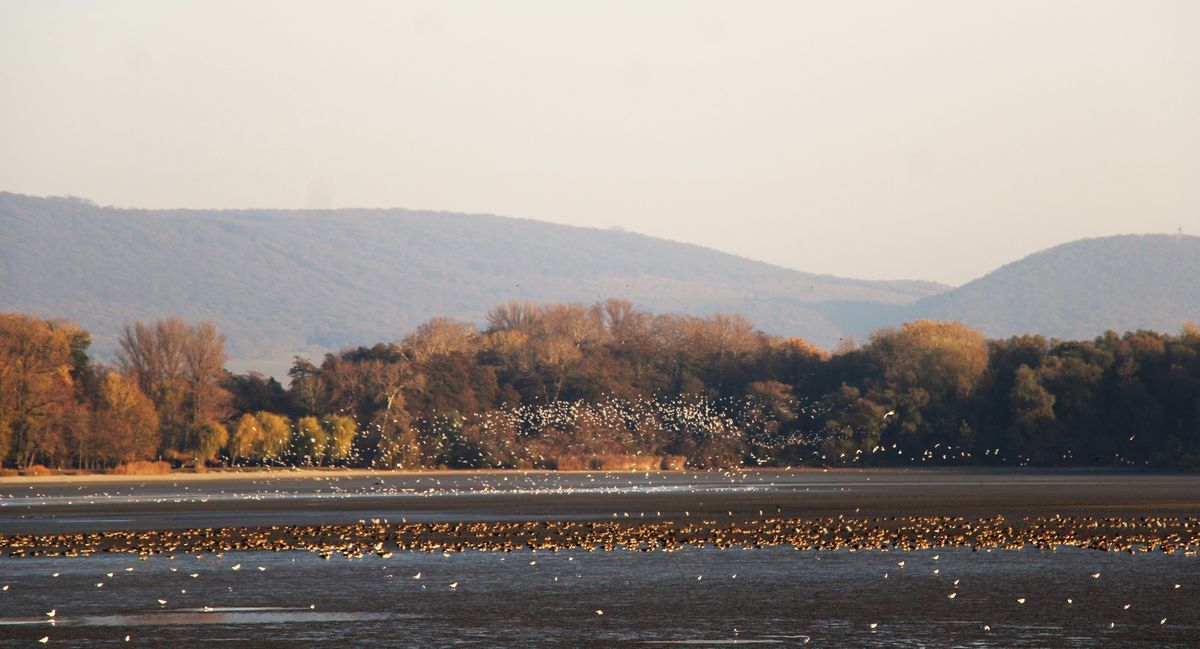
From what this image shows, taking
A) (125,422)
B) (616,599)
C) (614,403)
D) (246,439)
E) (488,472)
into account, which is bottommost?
(616,599)

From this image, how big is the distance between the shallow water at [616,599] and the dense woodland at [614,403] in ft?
248

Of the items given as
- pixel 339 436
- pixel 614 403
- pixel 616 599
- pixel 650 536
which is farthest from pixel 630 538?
pixel 614 403

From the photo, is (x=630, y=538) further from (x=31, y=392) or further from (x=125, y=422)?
(x=125, y=422)

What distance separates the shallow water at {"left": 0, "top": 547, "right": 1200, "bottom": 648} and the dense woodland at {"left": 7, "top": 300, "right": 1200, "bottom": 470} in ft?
248

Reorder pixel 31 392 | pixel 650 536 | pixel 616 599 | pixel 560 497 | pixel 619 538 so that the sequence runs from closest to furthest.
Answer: pixel 616 599 < pixel 619 538 < pixel 650 536 < pixel 560 497 < pixel 31 392

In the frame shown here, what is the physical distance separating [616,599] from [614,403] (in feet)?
347

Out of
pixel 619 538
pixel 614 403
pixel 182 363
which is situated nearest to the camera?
pixel 619 538

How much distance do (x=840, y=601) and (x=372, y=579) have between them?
1055 cm

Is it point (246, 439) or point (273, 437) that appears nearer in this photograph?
point (246, 439)

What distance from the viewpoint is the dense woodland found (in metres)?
117

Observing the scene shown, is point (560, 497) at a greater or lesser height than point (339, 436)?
lesser

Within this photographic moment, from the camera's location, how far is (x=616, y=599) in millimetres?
34312

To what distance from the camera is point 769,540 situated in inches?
1903

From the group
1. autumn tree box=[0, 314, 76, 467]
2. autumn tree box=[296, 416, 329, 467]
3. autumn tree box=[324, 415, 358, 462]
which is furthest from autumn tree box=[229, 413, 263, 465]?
autumn tree box=[0, 314, 76, 467]
